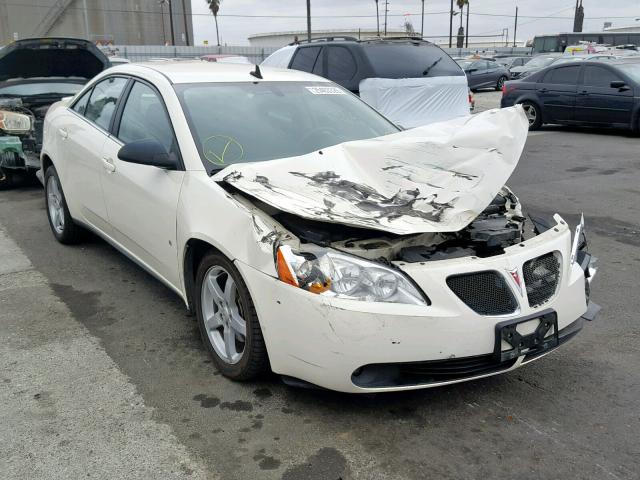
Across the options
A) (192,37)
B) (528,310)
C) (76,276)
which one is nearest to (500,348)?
(528,310)

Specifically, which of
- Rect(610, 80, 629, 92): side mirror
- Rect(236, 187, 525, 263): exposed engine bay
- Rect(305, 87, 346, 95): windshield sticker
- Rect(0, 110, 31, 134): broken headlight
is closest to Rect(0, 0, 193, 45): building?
Rect(610, 80, 629, 92): side mirror

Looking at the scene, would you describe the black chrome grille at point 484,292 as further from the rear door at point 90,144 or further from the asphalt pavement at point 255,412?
the rear door at point 90,144

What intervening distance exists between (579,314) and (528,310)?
19.4 inches

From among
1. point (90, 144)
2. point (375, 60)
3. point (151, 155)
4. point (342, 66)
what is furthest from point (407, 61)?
point (151, 155)

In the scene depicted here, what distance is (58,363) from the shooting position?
3555 mm

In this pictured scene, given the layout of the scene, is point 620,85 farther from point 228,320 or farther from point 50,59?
point 228,320

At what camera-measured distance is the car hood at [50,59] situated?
8125mm

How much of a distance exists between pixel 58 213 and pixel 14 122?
7.89 ft

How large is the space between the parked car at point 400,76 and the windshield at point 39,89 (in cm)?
367

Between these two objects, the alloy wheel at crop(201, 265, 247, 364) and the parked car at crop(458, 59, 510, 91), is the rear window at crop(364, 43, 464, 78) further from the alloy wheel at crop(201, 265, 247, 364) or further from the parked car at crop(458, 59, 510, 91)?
the parked car at crop(458, 59, 510, 91)

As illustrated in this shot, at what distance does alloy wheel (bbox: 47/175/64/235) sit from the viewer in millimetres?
5621

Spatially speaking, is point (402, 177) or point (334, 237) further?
point (402, 177)

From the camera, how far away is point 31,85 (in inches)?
329

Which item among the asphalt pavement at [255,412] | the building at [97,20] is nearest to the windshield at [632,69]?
the asphalt pavement at [255,412]
